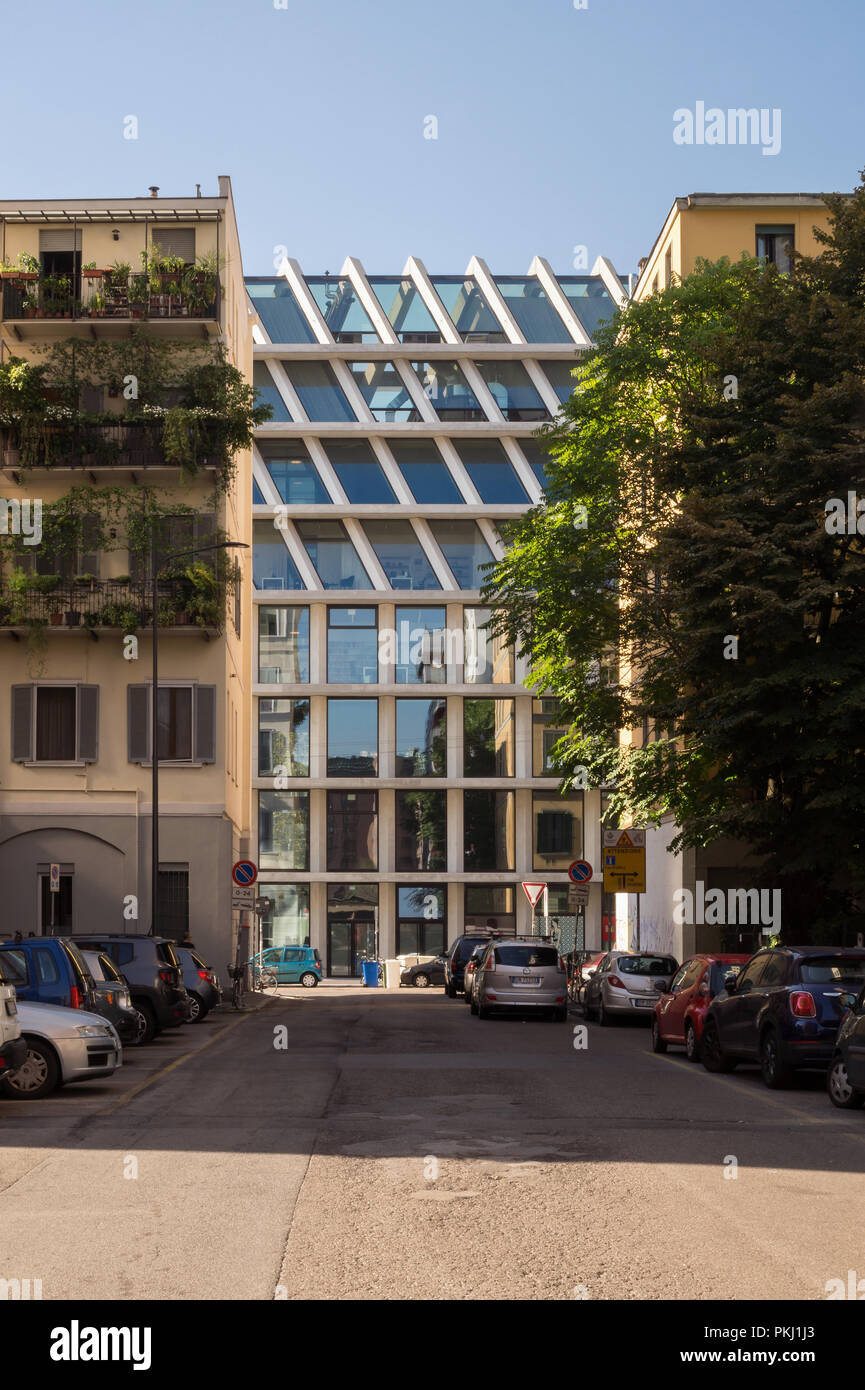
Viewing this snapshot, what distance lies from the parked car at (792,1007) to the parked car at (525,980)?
45.7ft

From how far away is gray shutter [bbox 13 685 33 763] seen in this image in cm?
4694

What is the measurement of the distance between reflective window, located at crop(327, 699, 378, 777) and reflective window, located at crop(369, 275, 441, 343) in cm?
1603

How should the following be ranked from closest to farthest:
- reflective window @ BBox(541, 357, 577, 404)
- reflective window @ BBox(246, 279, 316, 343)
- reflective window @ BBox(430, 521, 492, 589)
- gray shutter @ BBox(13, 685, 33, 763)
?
gray shutter @ BBox(13, 685, 33, 763) → reflective window @ BBox(430, 521, 492, 589) → reflective window @ BBox(246, 279, 316, 343) → reflective window @ BBox(541, 357, 577, 404)

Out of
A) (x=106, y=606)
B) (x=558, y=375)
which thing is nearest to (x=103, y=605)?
(x=106, y=606)

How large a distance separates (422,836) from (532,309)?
23267 mm

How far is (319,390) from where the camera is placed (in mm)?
77000

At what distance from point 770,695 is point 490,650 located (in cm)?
4830

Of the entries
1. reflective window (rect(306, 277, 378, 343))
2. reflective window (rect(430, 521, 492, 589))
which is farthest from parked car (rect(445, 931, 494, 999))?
reflective window (rect(306, 277, 378, 343))

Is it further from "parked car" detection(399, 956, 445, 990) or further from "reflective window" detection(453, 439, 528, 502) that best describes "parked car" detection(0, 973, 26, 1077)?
"reflective window" detection(453, 439, 528, 502)

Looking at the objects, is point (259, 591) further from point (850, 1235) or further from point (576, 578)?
point (850, 1235)

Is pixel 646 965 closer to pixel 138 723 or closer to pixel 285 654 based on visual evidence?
pixel 138 723

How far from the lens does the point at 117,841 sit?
153ft

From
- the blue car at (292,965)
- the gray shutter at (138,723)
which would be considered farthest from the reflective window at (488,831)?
the gray shutter at (138,723)
